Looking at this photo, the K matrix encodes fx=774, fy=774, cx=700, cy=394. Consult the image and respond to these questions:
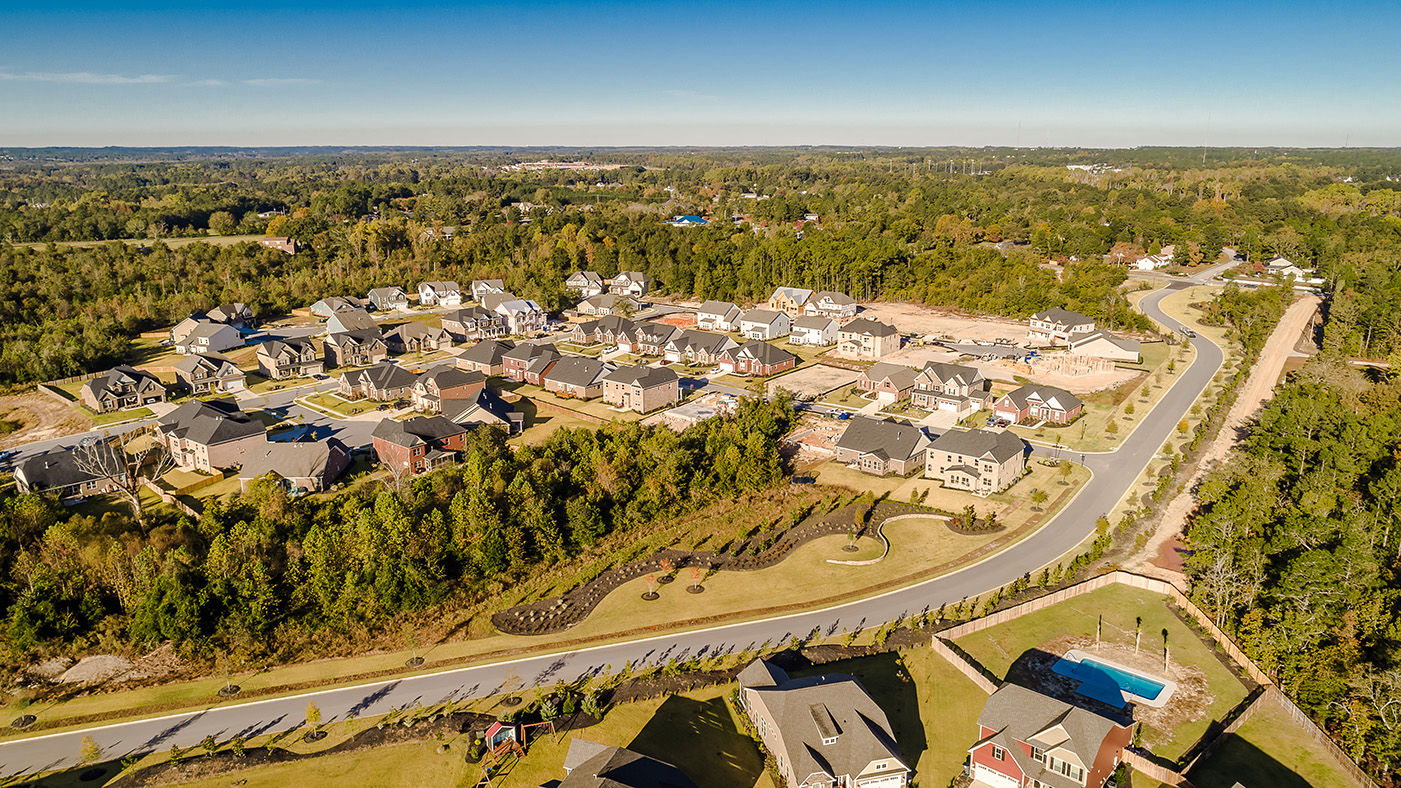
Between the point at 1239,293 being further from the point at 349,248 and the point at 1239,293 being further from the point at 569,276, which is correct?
the point at 349,248

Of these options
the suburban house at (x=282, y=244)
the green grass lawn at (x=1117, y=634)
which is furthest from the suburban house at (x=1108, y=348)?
the suburban house at (x=282, y=244)

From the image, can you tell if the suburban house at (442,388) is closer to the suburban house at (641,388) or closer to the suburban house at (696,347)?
the suburban house at (641,388)

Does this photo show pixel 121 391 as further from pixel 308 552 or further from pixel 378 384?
pixel 308 552

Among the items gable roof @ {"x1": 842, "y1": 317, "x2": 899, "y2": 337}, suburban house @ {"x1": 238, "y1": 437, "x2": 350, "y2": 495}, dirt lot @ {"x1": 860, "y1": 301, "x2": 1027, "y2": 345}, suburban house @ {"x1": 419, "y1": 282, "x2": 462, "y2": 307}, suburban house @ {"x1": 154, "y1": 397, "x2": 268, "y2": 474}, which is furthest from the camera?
suburban house @ {"x1": 419, "y1": 282, "x2": 462, "y2": 307}

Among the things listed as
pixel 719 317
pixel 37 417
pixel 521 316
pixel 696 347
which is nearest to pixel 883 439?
pixel 696 347

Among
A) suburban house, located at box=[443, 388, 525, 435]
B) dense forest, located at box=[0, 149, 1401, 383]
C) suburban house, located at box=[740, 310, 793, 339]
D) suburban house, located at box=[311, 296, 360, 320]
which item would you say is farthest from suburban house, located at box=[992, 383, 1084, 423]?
suburban house, located at box=[311, 296, 360, 320]

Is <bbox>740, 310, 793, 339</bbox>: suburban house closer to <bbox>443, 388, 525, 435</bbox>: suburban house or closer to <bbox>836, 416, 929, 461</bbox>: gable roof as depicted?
<bbox>836, 416, 929, 461</bbox>: gable roof
